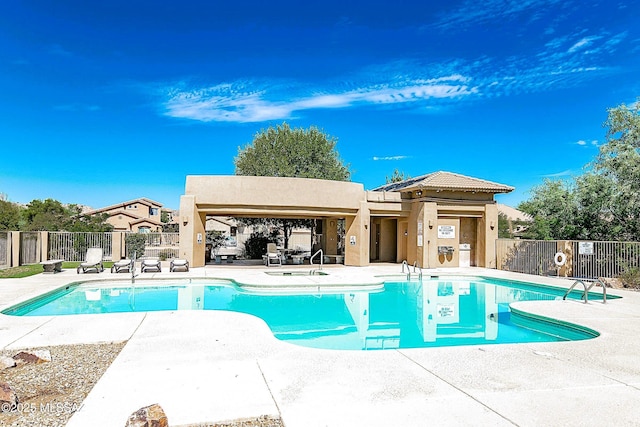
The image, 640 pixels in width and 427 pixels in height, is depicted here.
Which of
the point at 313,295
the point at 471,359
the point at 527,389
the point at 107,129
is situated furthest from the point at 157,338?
the point at 107,129

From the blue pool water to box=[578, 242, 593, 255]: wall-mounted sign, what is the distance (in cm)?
334

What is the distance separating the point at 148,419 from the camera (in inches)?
136

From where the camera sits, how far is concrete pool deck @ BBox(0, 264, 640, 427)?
13.4ft

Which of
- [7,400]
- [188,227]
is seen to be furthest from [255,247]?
[7,400]

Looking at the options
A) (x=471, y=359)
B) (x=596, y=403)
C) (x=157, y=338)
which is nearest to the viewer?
(x=596, y=403)

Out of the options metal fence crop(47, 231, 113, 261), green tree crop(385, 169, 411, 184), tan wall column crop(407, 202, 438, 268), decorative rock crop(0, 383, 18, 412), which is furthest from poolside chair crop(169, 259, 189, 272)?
green tree crop(385, 169, 411, 184)

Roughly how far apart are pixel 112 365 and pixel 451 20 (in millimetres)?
21134

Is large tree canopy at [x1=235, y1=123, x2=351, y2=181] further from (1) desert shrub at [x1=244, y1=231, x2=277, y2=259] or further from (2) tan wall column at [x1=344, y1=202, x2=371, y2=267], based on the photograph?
(2) tan wall column at [x1=344, y1=202, x2=371, y2=267]

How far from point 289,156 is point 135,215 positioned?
31721 mm

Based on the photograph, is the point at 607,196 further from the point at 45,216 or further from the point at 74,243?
the point at 45,216

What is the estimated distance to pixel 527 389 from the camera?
4812 mm

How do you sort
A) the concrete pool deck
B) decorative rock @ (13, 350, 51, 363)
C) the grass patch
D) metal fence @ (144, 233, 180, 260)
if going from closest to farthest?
the concrete pool deck
decorative rock @ (13, 350, 51, 363)
the grass patch
metal fence @ (144, 233, 180, 260)

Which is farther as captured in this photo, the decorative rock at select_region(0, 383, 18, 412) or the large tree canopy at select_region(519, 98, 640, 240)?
the large tree canopy at select_region(519, 98, 640, 240)

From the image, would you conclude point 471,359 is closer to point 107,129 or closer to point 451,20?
point 451,20
